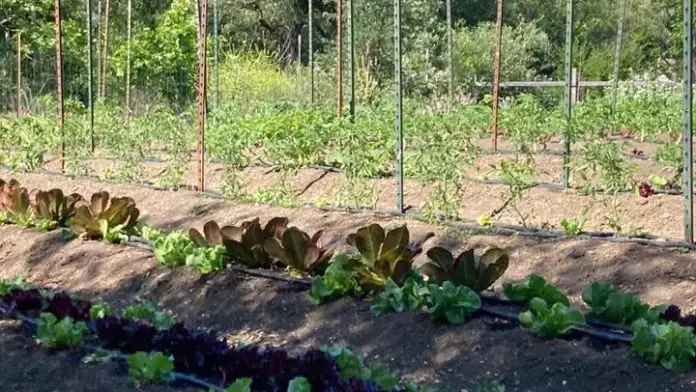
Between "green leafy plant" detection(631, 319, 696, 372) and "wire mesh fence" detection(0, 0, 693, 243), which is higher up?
"wire mesh fence" detection(0, 0, 693, 243)

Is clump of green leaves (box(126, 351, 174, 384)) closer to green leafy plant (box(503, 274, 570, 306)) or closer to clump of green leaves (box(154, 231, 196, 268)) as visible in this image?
green leafy plant (box(503, 274, 570, 306))

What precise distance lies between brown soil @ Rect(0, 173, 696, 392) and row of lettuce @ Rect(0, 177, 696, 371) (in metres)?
0.08

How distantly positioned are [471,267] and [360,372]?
1264mm

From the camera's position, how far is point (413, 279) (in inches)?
212

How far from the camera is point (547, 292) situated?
4992 mm

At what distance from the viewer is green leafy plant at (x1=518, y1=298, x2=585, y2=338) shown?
15.1 feet

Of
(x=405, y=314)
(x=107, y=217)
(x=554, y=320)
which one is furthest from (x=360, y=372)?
(x=107, y=217)

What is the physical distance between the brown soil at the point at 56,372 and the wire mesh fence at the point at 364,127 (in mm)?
3228

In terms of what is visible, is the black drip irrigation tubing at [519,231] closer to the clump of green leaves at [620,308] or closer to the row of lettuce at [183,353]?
the clump of green leaves at [620,308]

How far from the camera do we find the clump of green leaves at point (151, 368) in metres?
4.38

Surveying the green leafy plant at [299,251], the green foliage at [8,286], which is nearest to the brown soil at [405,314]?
the green leafy plant at [299,251]

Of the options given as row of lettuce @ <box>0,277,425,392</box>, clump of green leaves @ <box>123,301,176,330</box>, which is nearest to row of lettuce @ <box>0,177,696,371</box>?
row of lettuce @ <box>0,277,425,392</box>

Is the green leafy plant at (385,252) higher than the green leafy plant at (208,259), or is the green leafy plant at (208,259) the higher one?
the green leafy plant at (385,252)

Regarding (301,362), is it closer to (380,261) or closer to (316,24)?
(380,261)
